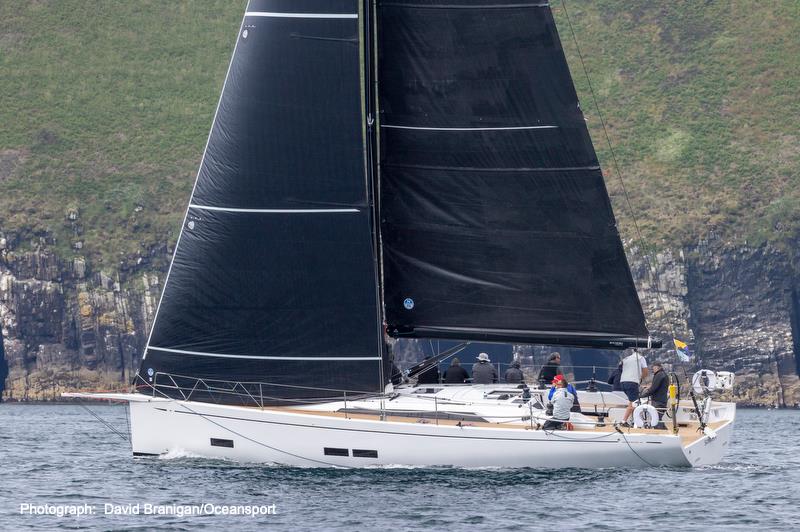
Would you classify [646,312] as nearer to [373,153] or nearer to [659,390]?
[659,390]

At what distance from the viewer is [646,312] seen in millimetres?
70562

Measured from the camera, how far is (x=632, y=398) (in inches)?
1079

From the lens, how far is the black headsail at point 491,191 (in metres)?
26.4

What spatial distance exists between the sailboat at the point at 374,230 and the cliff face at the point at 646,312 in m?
44.1

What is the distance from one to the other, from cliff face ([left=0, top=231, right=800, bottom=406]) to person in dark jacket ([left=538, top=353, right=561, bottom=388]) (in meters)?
42.5

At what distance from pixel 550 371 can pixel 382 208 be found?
4.88m

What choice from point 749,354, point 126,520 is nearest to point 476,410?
point 126,520

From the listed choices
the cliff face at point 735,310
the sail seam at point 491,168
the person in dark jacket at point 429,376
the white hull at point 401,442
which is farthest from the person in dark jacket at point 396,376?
the cliff face at point 735,310

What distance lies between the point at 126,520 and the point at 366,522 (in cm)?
369

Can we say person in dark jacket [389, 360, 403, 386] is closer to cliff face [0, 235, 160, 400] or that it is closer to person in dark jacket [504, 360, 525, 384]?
person in dark jacket [504, 360, 525, 384]

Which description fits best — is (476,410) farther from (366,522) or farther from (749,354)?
(749,354)

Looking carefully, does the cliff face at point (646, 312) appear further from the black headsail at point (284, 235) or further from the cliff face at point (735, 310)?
the black headsail at point (284, 235)

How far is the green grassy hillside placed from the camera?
259 feet

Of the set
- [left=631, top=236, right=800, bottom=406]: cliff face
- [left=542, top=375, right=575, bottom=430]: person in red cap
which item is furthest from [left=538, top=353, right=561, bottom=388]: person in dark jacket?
[left=631, top=236, right=800, bottom=406]: cliff face
